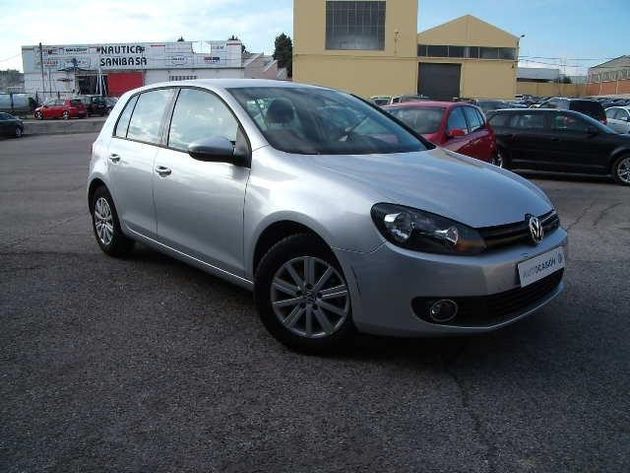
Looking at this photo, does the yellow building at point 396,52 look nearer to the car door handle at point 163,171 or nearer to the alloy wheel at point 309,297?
the car door handle at point 163,171

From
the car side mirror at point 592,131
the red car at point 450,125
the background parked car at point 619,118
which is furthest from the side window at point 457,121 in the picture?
the background parked car at point 619,118

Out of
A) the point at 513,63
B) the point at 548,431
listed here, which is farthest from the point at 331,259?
the point at 513,63

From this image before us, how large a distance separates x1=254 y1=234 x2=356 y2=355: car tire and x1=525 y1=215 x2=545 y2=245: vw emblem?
1.11m

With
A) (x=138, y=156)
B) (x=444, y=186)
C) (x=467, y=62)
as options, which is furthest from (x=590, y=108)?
(x=467, y=62)

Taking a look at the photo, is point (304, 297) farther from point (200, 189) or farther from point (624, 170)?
point (624, 170)

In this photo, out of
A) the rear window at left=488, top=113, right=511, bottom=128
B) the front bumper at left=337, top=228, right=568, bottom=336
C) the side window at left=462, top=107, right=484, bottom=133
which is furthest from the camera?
the rear window at left=488, top=113, right=511, bottom=128

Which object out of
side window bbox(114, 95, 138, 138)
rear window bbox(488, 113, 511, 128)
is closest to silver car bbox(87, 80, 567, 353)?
side window bbox(114, 95, 138, 138)

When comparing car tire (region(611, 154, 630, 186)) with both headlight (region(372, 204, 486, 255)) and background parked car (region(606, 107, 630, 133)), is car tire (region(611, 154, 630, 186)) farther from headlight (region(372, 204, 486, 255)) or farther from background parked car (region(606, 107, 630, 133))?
headlight (region(372, 204, 486, 255))

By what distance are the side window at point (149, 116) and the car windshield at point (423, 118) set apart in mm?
4708

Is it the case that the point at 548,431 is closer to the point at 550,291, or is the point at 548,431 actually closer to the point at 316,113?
the point at 550,291

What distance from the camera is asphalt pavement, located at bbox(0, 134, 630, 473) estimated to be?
106 inches

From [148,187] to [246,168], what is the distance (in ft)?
4.22

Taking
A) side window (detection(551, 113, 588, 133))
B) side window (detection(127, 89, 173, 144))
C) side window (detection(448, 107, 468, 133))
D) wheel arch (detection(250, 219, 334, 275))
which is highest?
side window (detection(127, 89, 173, 144))

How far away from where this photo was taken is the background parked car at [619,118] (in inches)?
755
